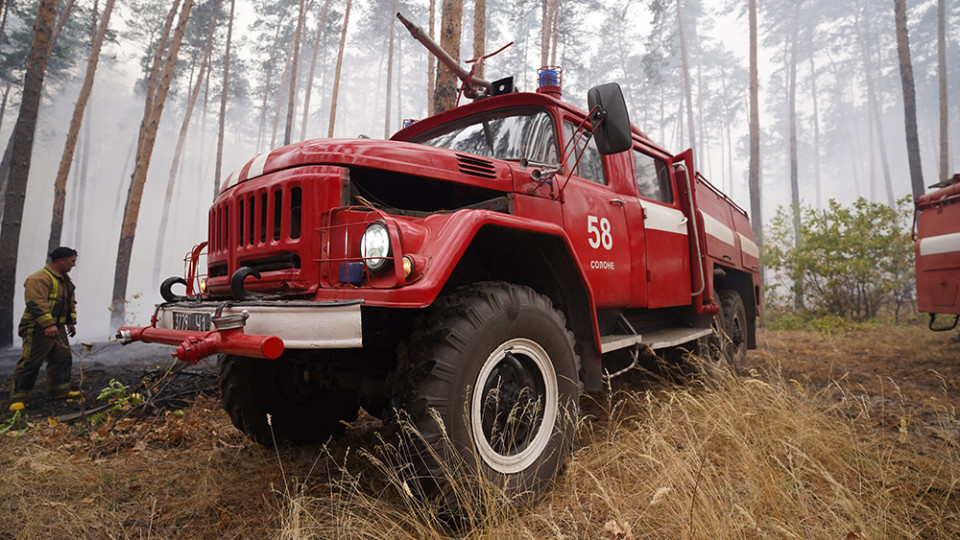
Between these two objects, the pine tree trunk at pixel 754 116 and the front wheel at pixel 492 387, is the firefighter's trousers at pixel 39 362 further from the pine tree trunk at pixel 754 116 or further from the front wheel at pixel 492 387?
the pine tree trunk at pixel 754 116

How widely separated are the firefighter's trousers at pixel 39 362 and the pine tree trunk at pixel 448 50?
5692mm

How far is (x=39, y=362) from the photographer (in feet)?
18.0

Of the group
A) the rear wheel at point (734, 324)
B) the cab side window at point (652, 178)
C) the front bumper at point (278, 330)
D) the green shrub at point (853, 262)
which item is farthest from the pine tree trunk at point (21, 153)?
the green shrub at point (853, 262)

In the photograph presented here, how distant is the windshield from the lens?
3.26 meters

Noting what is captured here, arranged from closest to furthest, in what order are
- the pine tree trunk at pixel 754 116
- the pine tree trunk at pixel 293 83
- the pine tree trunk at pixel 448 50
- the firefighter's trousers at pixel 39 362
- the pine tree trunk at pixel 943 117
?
1. the firefighter's trousers at pixel 39 362
2. the pine tree trunk at pixel 448 50
3. the pine tree trunk at pixel 943 117
4. the pine tree trunk at pixel 754 116
5. the pine tree trunk at pixel 293 83

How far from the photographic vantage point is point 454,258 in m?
2.05

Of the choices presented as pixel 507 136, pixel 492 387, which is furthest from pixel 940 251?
pixel 492 387

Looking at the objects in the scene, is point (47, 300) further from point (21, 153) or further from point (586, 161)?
point (586, 161)

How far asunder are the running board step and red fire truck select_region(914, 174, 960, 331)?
371 cm

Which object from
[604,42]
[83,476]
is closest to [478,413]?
[83,476]

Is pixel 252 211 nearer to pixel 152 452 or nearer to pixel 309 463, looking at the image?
pixel 309 463

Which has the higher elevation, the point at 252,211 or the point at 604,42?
the point at 604,42

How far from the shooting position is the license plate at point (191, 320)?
212cm

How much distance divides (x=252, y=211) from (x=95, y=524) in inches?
67.4
